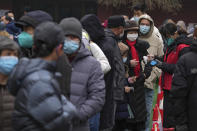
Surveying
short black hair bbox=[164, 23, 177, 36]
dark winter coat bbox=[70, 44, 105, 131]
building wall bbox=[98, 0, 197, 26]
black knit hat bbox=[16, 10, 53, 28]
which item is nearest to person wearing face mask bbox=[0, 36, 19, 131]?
black knit hat bbox=[16, 10, 53, 28]

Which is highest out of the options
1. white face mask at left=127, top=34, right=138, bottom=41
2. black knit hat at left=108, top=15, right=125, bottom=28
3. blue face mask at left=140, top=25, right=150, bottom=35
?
black knit hat at left=108, top=15, right=125, bottom=28

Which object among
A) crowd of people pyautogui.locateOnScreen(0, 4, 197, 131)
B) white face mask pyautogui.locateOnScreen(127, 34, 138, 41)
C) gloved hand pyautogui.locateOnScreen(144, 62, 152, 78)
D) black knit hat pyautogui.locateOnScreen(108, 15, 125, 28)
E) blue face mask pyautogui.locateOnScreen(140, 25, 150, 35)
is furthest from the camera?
blue face mask pyautogui.locateOnScreen(140, 25, 150, 35)

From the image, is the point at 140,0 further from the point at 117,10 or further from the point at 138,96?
the point at 138,96

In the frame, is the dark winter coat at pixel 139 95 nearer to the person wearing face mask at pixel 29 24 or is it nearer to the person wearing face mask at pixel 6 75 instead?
the person wearing face mask at pixel 29 24

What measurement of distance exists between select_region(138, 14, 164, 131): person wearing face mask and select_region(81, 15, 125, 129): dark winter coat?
1745 millimetres

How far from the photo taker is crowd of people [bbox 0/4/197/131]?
3160 mm

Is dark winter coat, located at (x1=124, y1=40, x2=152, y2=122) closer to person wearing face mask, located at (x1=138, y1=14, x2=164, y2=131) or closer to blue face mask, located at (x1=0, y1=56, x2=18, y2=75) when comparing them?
person wearing face mask, located at (x1=138, y1=14, x2=164, y2=131)

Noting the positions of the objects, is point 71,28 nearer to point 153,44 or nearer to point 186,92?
point 186,92

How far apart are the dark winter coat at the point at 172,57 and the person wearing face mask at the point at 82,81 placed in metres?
2.65

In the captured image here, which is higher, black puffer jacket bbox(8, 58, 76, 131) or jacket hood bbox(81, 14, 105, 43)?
jacket hood bbox(81, 14, 105, 43)

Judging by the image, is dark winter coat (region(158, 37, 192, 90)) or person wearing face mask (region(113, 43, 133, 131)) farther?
dark winter coat (region(158, 37, 192, 90))

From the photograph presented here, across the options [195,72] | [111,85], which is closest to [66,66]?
[195,72]

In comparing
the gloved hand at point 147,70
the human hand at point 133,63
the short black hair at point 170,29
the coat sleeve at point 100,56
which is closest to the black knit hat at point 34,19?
the coat sleeve at point 100,56

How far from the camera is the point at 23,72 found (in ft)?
10.5
